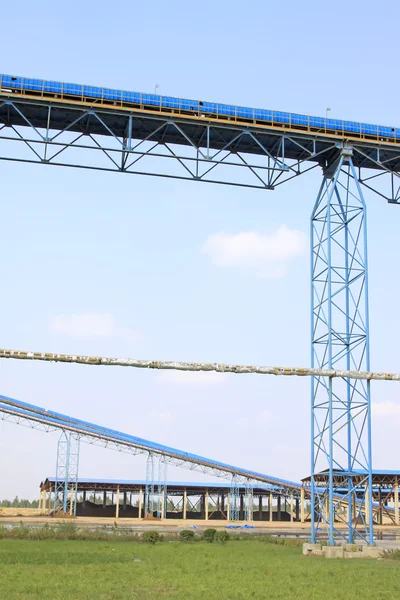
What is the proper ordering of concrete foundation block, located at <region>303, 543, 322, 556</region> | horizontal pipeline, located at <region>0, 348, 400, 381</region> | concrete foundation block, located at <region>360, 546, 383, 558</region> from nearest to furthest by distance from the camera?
horizontal pipeline, located at <region>0, 348, 400, 381</region> → concrete foundation block, located at <region>360, 546, 383, 558</region> → concrete foundation block, located at <region>303, 543, 322, 556</region>

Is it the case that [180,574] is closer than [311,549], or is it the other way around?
[180,574]

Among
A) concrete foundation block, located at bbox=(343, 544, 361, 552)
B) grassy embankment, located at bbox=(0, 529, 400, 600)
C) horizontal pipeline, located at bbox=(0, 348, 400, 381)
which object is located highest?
horizontal pipeline, located at bbox=(0, 348, 400, 381)

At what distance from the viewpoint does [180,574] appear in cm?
2027

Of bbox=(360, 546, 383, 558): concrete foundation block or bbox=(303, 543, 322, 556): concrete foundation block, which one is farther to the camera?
bbox=(303, 543, 322, 556): concrete foundation block

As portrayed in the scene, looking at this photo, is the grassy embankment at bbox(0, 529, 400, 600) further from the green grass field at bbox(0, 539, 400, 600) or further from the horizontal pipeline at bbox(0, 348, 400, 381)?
the horizontal pipeline at bbox(0, 348, 400, 381)

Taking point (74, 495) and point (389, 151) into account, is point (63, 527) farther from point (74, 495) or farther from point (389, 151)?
point (74, 495)

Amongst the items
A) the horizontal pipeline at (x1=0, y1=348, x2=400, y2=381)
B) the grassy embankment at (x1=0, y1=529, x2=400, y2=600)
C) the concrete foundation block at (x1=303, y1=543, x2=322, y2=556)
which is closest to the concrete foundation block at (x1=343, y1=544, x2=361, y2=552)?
the grassy embankment at (x1=0, y1=529, x2=400, y2=600)

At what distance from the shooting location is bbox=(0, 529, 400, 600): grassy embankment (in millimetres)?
16438

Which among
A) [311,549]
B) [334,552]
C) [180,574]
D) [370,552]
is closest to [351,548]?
[334,552]

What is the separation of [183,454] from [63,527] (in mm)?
Result: 30804

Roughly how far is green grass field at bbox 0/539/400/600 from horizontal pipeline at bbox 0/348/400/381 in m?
6.25

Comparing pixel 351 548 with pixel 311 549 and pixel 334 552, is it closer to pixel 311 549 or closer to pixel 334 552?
pixel 334 552

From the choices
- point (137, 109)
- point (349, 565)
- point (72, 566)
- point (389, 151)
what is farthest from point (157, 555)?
point (389, 151)

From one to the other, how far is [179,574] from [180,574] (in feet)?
0.11
